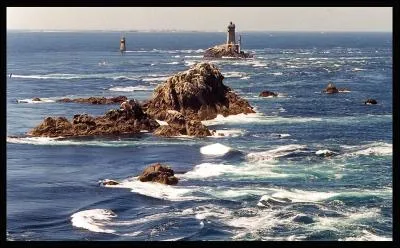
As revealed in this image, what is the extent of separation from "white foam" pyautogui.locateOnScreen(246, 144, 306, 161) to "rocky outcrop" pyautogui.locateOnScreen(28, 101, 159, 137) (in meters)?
16.7

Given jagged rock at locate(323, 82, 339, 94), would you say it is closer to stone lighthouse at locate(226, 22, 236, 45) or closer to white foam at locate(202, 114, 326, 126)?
white foam at locate(202, 114, 326, 126)

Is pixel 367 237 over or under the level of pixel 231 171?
under

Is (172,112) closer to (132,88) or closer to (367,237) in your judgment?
(132,88)

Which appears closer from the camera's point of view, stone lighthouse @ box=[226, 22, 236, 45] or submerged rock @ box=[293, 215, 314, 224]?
submerged rock @ box=[293, 215, 314, 224]

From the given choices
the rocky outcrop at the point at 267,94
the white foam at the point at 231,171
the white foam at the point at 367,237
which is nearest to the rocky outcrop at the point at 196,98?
the rocky outcrop at the point at 267,94

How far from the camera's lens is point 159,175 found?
1932 inches

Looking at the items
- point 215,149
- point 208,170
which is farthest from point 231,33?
point 208,170

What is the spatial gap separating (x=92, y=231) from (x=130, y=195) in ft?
26.3

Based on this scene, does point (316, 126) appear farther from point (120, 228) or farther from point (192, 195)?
point (120, 228)

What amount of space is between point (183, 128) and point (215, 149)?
30.7 feet

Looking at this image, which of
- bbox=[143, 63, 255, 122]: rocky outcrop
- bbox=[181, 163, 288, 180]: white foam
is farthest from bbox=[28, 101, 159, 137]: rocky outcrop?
bbox=[181, 163, 288, 180]: white foam

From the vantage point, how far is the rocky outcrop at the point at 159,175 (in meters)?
48.7

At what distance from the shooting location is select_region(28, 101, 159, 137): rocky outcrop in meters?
68.2
